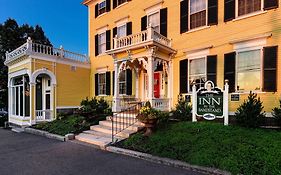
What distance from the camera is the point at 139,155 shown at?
6992mm

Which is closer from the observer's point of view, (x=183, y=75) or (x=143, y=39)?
(x=143, y=39)

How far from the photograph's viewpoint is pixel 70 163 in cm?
650

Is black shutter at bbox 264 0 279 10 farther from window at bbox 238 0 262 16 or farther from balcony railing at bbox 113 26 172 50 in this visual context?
balcony railing at bbox 113 26 172 50

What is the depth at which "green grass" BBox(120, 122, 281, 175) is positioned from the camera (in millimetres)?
5238

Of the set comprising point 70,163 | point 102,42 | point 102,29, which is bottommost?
point 70,163

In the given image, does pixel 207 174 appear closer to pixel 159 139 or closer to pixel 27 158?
pixel 159 139

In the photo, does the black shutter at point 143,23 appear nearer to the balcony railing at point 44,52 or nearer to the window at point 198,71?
the window at point 198,71

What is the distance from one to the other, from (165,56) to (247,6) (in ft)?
15.0

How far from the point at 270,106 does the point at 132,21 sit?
987 centimetres

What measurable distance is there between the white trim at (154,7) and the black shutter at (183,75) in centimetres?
387

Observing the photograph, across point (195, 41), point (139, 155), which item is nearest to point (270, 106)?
point (195, 41)

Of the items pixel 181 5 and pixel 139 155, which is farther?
pixel 181 5

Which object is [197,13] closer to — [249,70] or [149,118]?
[249,70]

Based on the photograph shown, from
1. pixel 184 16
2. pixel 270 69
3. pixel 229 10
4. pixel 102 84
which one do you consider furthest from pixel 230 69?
pixel 102 84
